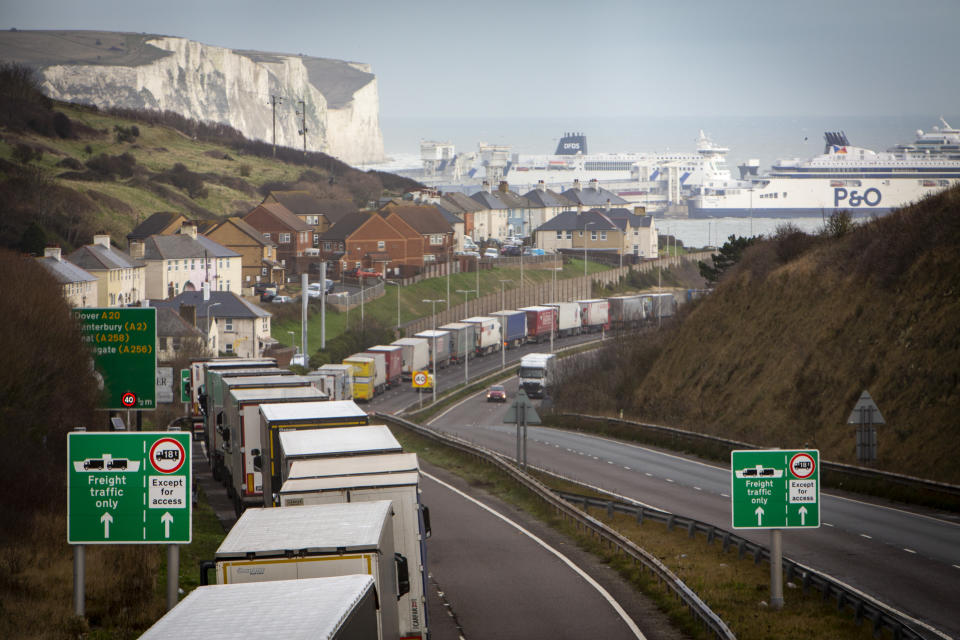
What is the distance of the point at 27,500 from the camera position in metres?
21.9

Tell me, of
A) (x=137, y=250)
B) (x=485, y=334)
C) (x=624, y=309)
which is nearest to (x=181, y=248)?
(x=137, y=250)

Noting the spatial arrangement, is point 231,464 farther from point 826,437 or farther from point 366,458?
point 826,437

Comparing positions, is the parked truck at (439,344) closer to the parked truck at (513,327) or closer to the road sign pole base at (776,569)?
the parked truck at (513,327)

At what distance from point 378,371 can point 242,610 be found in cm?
6459

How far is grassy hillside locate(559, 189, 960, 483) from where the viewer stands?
34312mm

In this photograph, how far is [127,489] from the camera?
14570 mm

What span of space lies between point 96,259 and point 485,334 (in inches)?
1154

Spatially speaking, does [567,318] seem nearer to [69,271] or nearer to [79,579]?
[69,271]

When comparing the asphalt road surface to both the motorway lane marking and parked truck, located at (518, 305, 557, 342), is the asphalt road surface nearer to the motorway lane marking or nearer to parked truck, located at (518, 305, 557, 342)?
the motorway lane marking

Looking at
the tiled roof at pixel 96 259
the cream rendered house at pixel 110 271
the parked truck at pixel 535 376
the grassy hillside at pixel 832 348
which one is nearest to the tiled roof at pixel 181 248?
the cream rendered house at pixel 110 271

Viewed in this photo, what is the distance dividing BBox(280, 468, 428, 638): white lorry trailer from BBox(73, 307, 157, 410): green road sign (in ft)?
35.9

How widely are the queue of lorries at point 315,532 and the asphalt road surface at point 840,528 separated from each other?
24.3 ft

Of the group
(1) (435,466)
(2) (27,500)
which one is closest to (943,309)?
(1) (435,466)

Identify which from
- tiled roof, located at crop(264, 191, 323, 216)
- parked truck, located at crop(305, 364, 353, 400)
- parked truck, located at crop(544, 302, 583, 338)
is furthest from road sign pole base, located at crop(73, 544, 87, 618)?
tiled roof, located at crop(264, 191, 323, 216)
